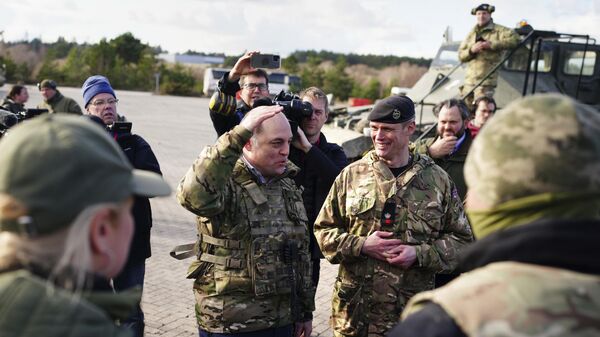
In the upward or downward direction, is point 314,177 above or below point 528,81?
below

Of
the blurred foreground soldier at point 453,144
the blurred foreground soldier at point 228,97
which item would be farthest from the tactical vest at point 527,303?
the blurred foreground soldier at point 453,144

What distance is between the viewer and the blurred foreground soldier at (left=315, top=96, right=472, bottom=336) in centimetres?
344

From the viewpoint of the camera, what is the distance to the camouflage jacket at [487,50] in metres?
8.72

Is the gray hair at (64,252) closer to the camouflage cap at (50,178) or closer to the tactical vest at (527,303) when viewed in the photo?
the camouflage cap at (50,178)

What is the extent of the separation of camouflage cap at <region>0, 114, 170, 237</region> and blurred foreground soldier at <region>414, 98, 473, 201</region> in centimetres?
375

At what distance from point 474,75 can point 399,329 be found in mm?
8120

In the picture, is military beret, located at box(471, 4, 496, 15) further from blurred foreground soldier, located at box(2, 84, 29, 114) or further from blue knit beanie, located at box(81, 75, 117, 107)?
blurred foreground soldier, located at box(2, 84, 29, 114)

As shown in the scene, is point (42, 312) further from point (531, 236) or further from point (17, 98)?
point (17, 98)

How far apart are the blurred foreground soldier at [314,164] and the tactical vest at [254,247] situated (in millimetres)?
1144

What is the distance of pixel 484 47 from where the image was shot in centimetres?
877

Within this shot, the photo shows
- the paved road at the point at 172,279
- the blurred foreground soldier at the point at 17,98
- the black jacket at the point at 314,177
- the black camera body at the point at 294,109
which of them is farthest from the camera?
the blurred foreground soldier at the point at 17,98

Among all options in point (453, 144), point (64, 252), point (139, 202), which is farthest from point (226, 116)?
point (64, 252)

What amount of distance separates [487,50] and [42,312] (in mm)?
8432

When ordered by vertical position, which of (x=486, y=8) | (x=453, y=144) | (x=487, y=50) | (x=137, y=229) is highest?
(x=486, y=8)
